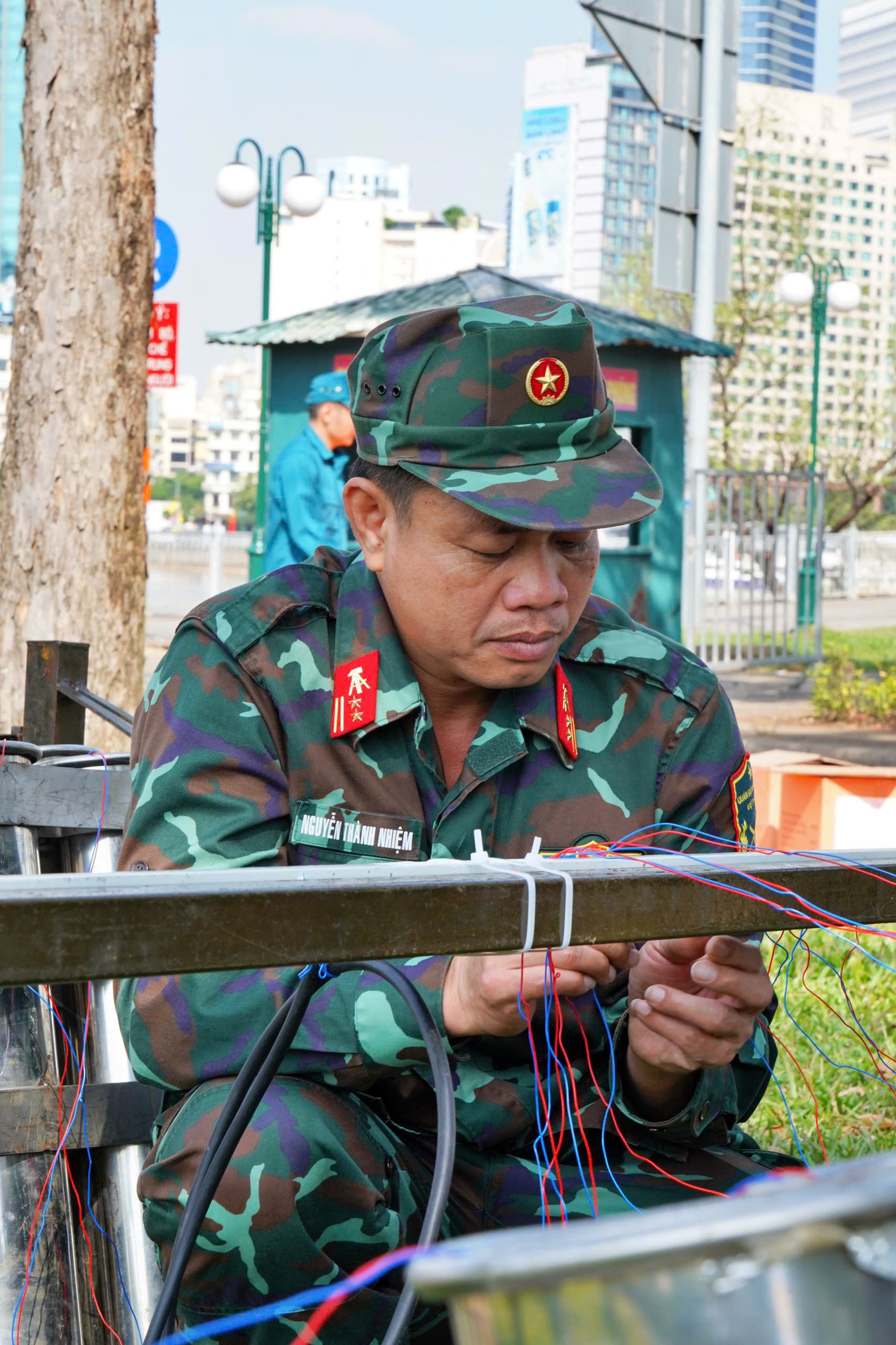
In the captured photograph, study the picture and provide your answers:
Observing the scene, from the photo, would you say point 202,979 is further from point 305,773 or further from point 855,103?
point 855,103

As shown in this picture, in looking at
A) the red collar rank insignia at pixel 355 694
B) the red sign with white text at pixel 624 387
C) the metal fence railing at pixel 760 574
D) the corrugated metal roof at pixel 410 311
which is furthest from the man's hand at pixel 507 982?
the metal fence railing at pixel 760 574

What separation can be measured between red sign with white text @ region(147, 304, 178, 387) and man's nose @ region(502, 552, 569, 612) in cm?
864

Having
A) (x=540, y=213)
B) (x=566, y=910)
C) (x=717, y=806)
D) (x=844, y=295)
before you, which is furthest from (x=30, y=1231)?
(x=540, y=213)

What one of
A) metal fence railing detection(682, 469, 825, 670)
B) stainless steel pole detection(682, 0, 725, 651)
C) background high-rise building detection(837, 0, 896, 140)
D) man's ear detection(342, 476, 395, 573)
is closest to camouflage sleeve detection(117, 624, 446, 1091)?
man's ear detection(342, 476, 395, 573)

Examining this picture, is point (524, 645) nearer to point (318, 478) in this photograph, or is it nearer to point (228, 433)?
point (318, 478)

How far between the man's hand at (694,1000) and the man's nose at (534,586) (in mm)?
A: 413

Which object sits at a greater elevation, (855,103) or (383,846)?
(855,103)

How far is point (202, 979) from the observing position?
1640 millimetres

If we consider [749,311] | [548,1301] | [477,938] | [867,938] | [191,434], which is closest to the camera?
[548,1301]

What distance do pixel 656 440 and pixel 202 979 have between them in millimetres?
7904

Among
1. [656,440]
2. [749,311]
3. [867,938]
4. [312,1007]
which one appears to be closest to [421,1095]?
[312,1007]


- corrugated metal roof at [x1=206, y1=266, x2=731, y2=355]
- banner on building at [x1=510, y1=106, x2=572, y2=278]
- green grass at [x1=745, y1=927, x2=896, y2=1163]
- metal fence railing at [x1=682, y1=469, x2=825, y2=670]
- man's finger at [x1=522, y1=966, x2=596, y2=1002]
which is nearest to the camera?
man's finger at [x1=522, y1=966, x2=596, y2=1002]

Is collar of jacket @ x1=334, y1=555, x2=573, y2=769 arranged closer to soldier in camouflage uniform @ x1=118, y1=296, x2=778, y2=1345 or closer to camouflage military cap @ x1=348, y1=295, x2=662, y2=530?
soldier in camouflage uniform @ x1=118, y1=296, x2=778, y2=1345

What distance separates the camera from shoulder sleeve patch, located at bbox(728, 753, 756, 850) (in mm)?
1954
